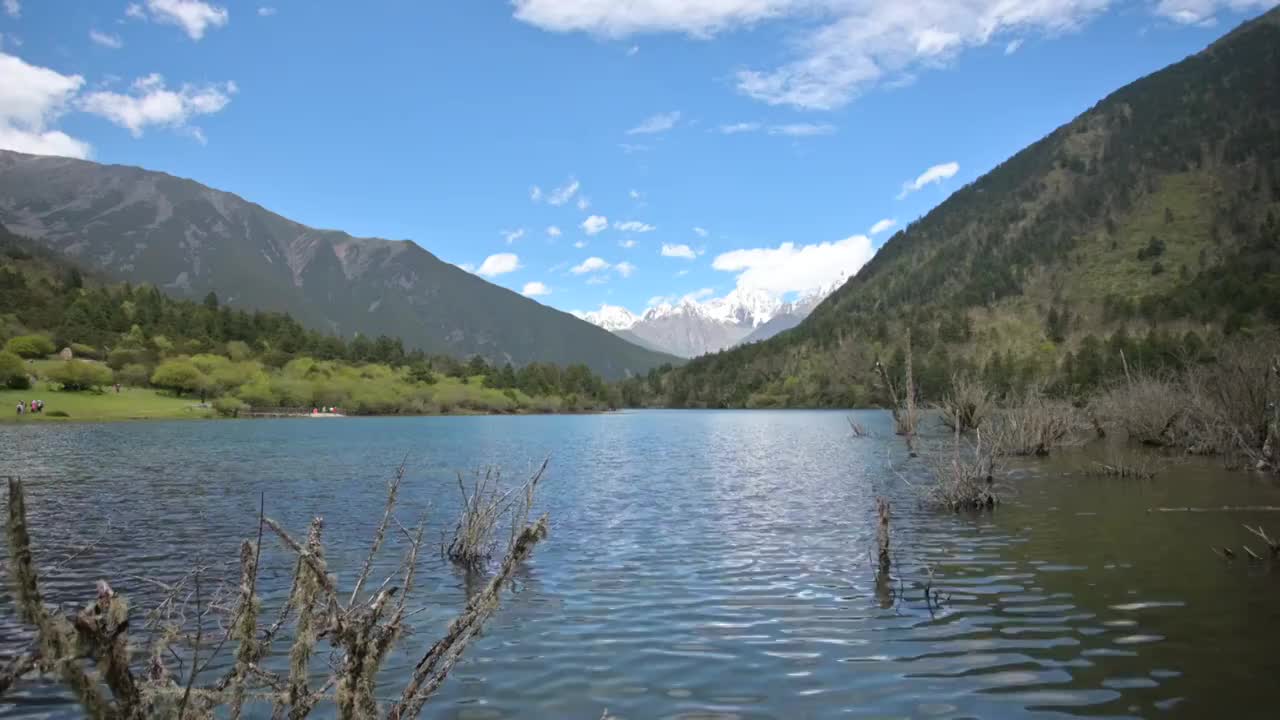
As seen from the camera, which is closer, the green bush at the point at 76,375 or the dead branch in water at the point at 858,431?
the dead branch in water at the point at 858,431

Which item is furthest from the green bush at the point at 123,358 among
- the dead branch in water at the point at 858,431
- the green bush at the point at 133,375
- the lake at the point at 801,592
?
the dead branch in water at the point at 858,431

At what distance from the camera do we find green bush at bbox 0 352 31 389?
A: 124 metres

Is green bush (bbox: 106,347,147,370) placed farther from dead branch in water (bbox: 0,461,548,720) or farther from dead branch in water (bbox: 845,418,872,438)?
dead branch in water (bbox: 0,461,548,720)

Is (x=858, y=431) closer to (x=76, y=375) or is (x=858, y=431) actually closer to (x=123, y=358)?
(x=76, y=375)

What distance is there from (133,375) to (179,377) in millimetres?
7736

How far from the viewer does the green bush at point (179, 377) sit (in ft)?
502

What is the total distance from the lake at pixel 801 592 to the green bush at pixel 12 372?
109 m

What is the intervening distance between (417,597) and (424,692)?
10965 millimetres

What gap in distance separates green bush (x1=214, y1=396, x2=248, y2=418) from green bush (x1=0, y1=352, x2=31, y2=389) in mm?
27759

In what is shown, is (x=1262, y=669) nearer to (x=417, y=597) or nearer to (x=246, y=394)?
(x=417, y=597)

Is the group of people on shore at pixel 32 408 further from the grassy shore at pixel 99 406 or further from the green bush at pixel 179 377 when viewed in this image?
the green bush at pixel 179 377

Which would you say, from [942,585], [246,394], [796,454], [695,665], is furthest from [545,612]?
[246,394]

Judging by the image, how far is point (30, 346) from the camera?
14900 centimetres

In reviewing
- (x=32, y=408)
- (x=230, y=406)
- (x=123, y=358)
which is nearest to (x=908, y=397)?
(x=32, y=408)
